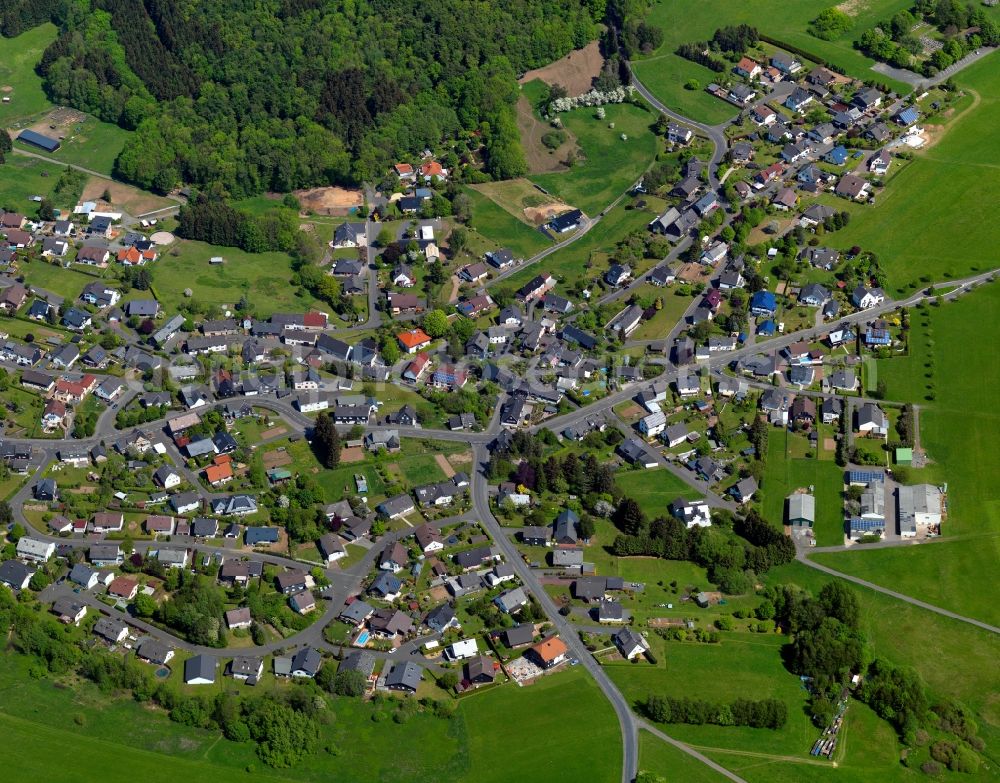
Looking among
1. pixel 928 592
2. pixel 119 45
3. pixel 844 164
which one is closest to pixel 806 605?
pixel 928 592

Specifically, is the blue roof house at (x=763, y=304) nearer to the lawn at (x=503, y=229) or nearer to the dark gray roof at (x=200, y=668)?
the lawn at (x=503, y=229)

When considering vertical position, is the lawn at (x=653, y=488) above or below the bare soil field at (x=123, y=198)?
below

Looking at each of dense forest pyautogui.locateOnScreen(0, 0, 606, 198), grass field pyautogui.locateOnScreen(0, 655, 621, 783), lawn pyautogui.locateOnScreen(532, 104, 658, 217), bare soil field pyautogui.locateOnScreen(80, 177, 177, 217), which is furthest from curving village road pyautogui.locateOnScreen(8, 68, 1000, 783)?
bare soil field pyautogui.locateOnScreen(80, 177, 177, 217)

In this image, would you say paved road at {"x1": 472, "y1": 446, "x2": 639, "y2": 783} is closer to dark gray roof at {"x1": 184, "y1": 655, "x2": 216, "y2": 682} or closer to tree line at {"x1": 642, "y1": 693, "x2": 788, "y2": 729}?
tree line at {"x1": 642, "y1": 693, "x2": 788, "y2": 729}

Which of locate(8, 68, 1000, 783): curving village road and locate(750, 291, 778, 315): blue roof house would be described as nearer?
locate(8, 68, 1000, 783): curving village road

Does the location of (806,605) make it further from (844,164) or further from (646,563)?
(844,164)

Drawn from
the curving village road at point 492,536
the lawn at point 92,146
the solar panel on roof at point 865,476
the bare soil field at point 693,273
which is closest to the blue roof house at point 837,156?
the curving village road at point 492,536

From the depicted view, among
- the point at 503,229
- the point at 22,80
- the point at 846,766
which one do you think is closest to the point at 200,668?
the point at 846,766
